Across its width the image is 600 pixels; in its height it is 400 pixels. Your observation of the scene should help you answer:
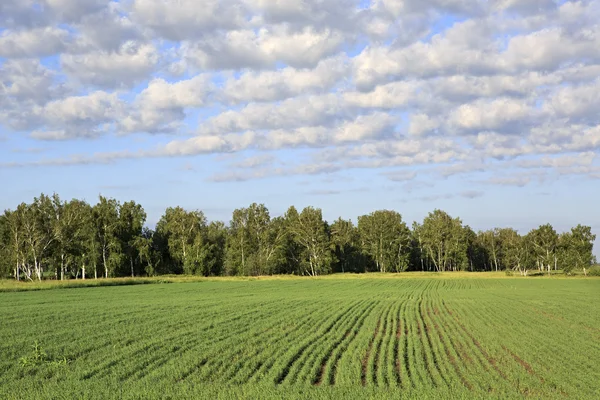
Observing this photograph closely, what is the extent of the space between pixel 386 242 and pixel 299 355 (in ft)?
350

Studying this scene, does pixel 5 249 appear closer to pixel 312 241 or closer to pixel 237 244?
pixel 237 244

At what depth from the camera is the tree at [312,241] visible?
11031 centimetres

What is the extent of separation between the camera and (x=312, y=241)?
368ft

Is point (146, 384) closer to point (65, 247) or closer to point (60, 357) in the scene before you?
point (60, 357)

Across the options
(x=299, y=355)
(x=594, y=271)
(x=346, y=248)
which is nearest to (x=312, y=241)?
(x=346, y=248)

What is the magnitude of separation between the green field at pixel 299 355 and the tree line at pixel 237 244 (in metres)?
59.7

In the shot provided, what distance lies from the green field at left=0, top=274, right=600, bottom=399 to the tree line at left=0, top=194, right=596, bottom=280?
59.7m

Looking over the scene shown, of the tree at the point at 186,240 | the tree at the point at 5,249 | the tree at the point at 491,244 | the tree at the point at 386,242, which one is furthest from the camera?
the tree at the point at 491,244

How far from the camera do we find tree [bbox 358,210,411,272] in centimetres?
12250

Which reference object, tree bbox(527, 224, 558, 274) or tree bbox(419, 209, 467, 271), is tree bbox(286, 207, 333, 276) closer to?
tree bbox(419, 209, 467, 271)

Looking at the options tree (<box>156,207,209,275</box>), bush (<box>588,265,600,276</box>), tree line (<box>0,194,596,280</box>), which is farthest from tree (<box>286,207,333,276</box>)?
bush (<box>588,265,600,276</box>)

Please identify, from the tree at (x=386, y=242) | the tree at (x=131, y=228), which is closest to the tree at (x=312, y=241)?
the tree at (x=386, y=242)

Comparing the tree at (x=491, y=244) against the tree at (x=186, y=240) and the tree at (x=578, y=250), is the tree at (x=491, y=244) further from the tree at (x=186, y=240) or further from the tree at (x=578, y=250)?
the tree at (x=186, y=240)

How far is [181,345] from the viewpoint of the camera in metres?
20.4
